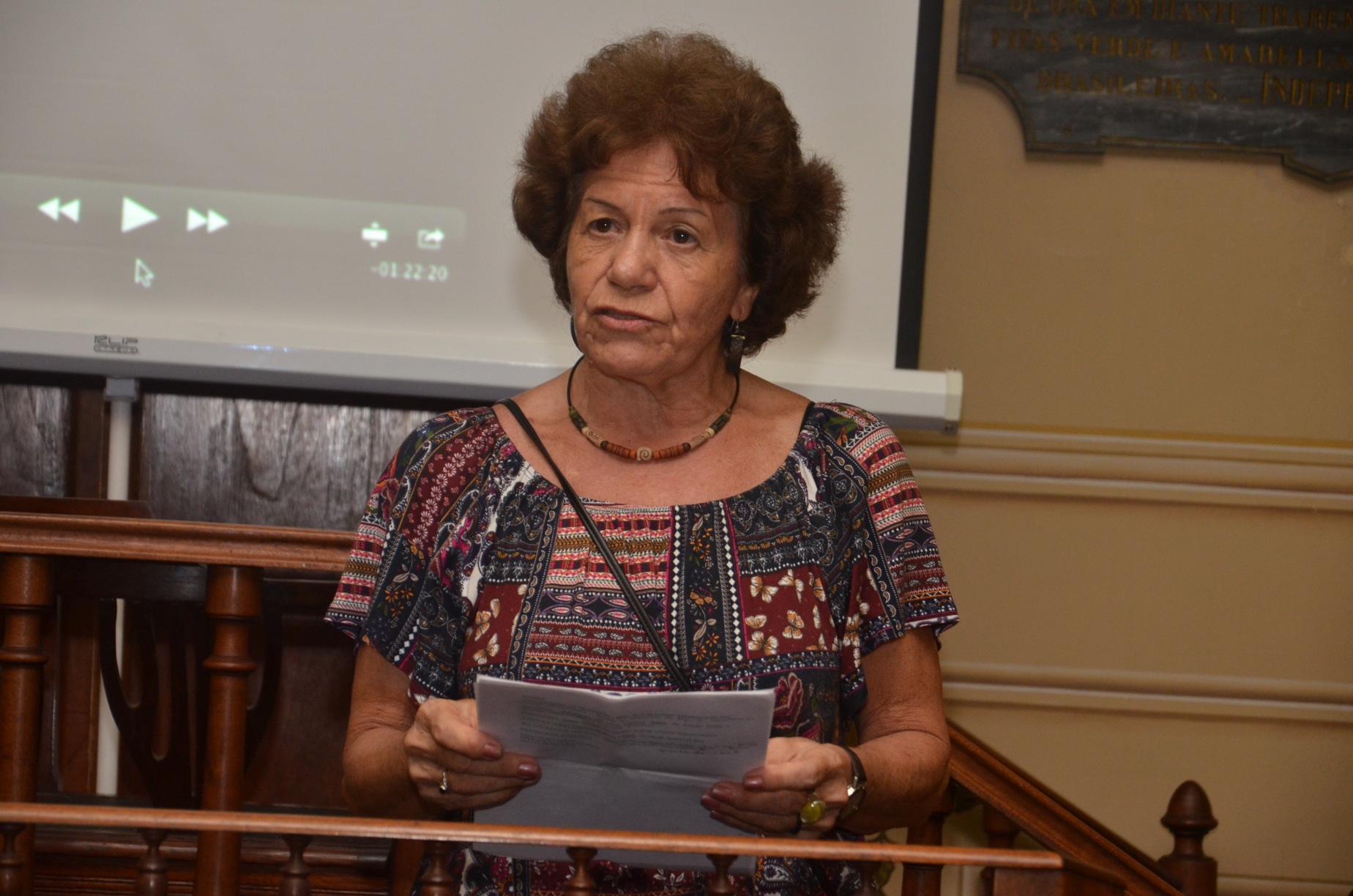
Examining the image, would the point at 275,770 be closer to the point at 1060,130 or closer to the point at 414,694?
the point at 414,694

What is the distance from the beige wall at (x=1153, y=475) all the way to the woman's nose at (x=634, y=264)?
6.21ft

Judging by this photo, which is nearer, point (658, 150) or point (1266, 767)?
point (658, 150)

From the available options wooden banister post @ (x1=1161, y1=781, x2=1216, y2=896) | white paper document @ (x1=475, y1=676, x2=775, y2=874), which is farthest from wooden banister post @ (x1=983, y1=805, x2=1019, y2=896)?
white paper document @ (x1=475, y1=676, x2=775, y2=874)

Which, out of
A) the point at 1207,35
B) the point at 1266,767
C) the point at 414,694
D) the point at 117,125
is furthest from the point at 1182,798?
the point at 117,125

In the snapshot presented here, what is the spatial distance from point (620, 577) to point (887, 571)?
323 millimetres

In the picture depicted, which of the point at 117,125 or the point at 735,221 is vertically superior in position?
the point at 117,125

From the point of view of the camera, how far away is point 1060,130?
333 cm

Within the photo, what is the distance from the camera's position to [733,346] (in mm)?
1758

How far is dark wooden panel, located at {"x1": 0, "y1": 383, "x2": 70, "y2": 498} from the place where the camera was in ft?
9.93

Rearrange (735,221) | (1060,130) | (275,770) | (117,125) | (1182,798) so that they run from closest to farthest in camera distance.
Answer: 1. (735,221)
2. (1182,798)
3. (117,125)
4. (275,770)
5. (1060,130)

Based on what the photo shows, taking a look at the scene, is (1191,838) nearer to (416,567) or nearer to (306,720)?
(416,567)

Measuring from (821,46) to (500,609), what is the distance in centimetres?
190

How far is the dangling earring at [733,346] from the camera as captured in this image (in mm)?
1755

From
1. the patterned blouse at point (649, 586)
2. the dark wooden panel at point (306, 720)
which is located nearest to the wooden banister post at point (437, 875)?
the patterned blouse at point (649, 586)
